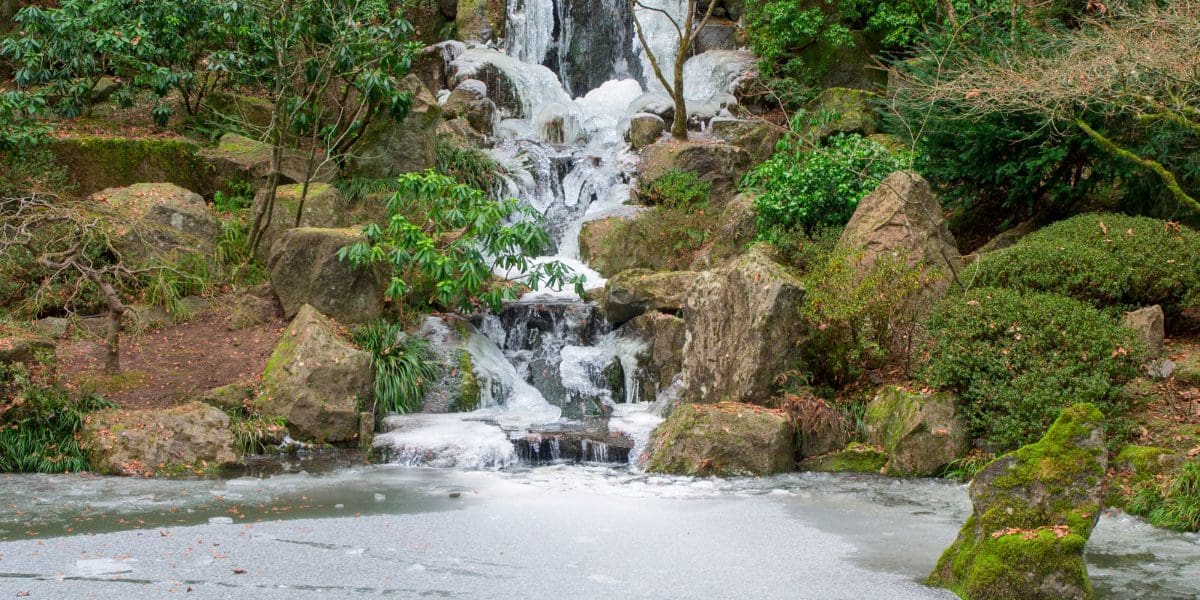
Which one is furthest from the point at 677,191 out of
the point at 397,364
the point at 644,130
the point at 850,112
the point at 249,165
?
Result: the point at 249,165

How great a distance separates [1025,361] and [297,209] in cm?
971

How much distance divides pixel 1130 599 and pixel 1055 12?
11294 millimetres

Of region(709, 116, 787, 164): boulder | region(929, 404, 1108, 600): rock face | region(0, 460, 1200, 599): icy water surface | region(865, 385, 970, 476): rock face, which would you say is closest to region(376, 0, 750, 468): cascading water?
region(0, 460, 1200, 599): icy water surface

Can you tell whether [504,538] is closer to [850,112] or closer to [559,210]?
[559,210]

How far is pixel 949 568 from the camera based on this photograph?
600cm

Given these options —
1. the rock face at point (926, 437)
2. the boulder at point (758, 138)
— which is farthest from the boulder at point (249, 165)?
the rock face at point (926, 437)

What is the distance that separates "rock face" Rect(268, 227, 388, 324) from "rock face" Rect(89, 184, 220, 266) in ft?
3.83

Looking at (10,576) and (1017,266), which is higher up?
(1017,266)

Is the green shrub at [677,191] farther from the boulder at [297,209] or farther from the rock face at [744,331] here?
the rock face at [744,331]

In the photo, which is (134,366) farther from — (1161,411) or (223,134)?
(1161,411)

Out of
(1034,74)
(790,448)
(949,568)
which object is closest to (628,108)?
(1034,74)

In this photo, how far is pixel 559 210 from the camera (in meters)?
17.3

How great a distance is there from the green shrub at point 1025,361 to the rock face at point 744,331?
1.49 metres

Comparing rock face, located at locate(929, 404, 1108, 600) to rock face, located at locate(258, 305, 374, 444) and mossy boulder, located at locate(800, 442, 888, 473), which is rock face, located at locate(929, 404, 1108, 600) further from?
rock face, located at locate(258, 305, 374, 444)
